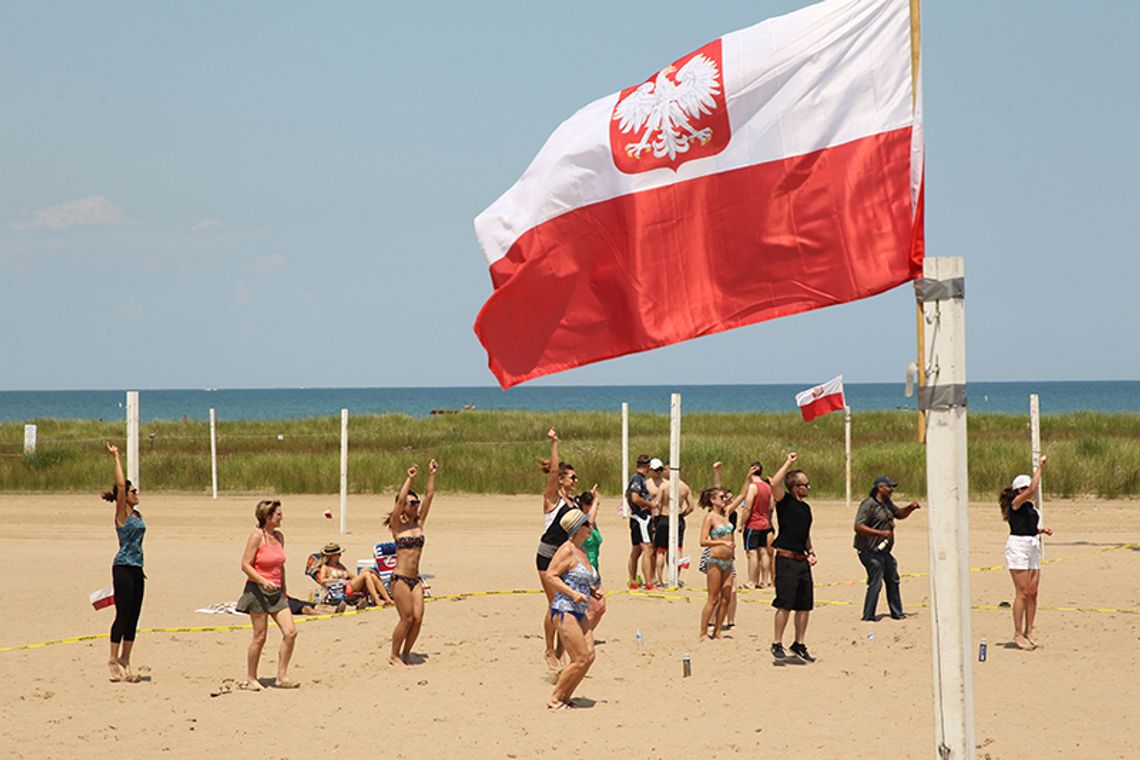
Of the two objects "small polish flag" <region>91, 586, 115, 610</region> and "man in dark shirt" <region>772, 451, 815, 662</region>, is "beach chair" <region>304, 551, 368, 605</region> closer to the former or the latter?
"small polish flag" <region>91, 586, 115, 610</region>

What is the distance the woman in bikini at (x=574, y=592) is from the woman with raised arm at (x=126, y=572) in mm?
3584

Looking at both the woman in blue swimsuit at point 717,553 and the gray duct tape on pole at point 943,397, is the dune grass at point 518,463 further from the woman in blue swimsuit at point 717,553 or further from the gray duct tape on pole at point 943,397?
the gray duct tape on pole at point 943,397

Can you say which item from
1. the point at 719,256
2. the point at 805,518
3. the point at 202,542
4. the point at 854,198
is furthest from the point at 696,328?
the point at 202,542

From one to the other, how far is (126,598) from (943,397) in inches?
330

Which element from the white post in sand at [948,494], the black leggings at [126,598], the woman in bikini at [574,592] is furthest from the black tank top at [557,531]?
the white post in sand at [948,494]

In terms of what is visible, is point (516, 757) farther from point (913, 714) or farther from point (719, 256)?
point (719, 256)

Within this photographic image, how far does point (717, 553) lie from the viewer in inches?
530

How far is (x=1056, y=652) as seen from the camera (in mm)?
13320

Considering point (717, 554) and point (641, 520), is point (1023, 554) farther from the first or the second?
point (641, 520)

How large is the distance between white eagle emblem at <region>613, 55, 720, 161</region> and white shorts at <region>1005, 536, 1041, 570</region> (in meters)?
7.49

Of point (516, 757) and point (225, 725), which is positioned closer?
point (516, 757)

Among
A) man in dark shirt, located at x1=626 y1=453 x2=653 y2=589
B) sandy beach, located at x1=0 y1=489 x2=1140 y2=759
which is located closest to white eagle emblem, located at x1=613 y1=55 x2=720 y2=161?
sandy beach, located at x1=0 y1=489 x2=1140 y2=759

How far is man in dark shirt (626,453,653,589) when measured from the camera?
17016 mm

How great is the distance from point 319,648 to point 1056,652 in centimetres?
713
